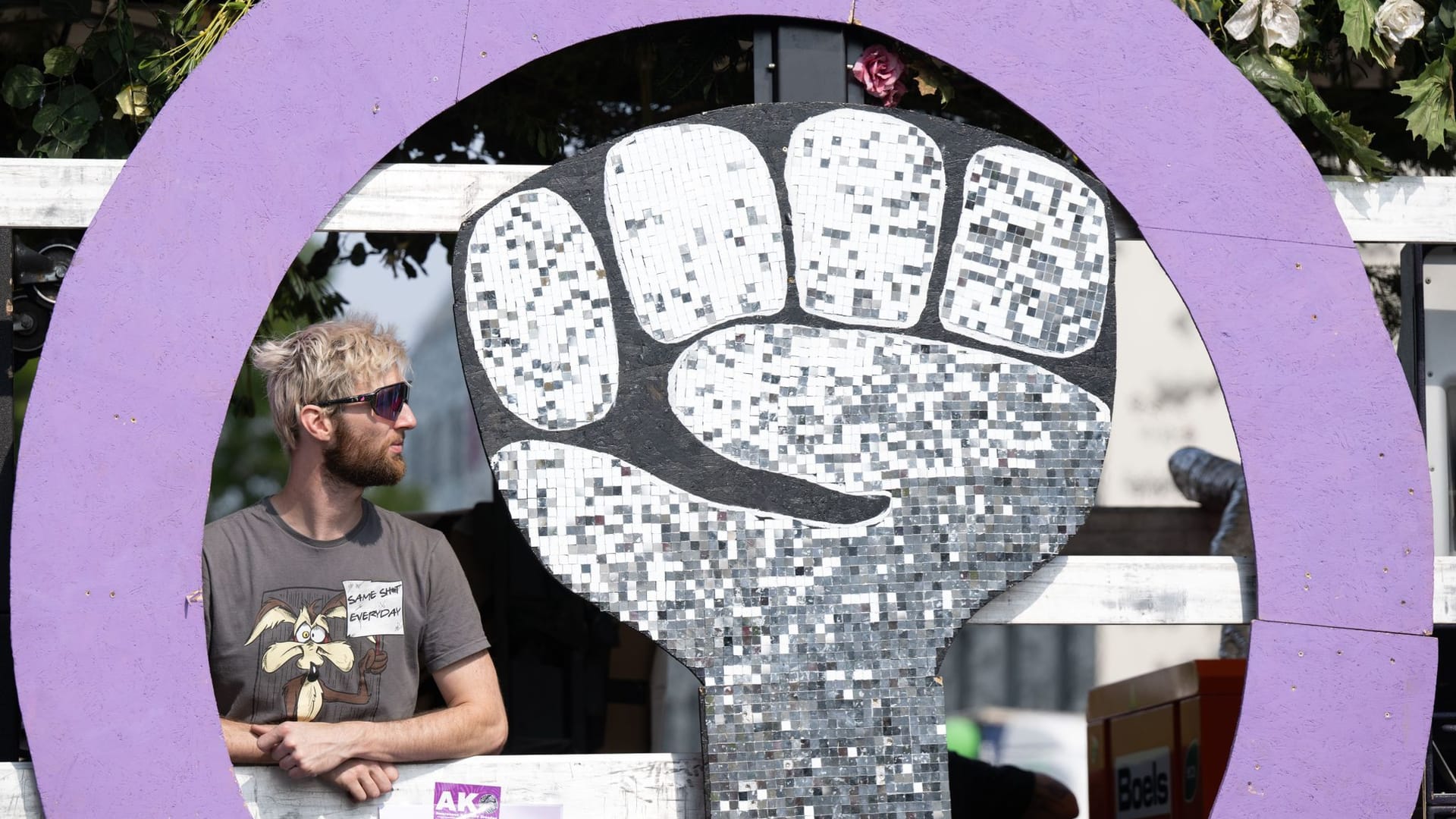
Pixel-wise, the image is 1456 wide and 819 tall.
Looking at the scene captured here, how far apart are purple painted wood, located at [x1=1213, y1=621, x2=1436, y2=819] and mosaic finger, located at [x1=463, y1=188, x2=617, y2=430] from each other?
134 cm

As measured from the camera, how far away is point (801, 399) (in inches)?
119

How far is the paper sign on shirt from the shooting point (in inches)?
Result: 118

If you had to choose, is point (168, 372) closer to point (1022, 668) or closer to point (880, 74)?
point (880, 74)

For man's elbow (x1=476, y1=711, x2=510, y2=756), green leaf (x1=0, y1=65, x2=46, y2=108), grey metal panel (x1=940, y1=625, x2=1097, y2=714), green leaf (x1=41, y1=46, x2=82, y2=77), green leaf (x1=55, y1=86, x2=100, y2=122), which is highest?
green leaf (x1=41, y1=46, x2=82, y2=77)

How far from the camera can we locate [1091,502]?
3.06 meters

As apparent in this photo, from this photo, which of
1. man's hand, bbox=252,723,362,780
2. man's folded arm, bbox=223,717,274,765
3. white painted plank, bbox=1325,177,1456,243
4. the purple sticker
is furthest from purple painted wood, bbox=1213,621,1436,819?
man's folded arm, bbox=223,717,274,765

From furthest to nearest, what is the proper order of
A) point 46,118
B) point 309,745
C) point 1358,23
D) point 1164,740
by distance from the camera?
point 1164,740, point 46,118, point 1358,23, point 309,745

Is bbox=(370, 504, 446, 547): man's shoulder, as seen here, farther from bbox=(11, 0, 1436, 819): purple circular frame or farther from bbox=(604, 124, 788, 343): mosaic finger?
bbox=(604, 124, 788, 343): mosaic finger

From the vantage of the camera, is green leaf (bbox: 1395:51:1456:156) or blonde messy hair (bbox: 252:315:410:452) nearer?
blonde messy hair (bbox: 252:315:410:452)

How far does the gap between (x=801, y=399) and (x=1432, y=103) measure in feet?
5.07

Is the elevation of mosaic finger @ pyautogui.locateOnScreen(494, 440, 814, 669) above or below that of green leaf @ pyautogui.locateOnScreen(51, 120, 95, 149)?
below

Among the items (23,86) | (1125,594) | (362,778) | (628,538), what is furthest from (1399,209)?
(23,86)

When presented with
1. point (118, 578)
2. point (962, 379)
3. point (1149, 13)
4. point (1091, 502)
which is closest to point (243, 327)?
point (118, 578)

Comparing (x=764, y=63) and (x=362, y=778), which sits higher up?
(x=764, y=63)
